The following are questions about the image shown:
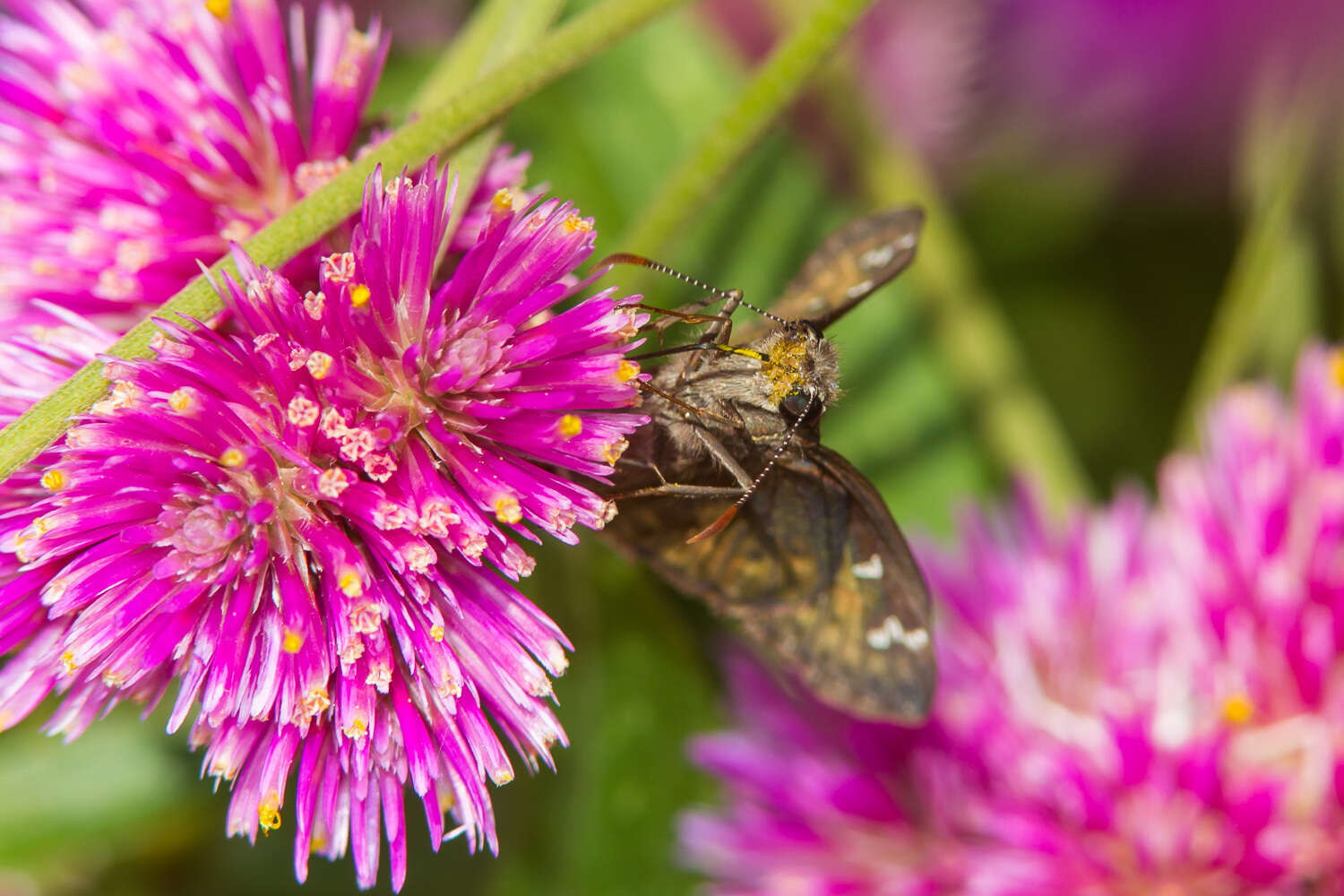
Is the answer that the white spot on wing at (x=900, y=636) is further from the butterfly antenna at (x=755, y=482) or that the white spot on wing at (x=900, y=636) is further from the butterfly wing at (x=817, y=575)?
the butterfly antenna at (x=755, y=482)

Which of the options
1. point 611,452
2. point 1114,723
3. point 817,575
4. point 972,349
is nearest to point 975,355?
point 972,349

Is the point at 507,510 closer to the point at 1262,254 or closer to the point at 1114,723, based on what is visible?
the point at 1114,723

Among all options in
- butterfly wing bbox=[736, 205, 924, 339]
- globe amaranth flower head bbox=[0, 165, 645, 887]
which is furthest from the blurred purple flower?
globe amaranth flower head bbox=[0, 165, 645, 887]

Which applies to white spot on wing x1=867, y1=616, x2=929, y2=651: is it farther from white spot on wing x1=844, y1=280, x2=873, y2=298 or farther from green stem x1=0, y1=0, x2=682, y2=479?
green stem x1=0, y1=0, x2=682, y2=479

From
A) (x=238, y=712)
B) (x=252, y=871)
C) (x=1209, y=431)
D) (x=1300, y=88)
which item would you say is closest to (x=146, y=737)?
(x=252, y=871)

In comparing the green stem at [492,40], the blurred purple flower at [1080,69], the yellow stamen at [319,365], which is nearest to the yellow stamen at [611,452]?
the yellow stamen at [319,365]

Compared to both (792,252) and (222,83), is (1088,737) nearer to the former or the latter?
(792,252)

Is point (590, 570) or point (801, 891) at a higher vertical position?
point (590, 570)
